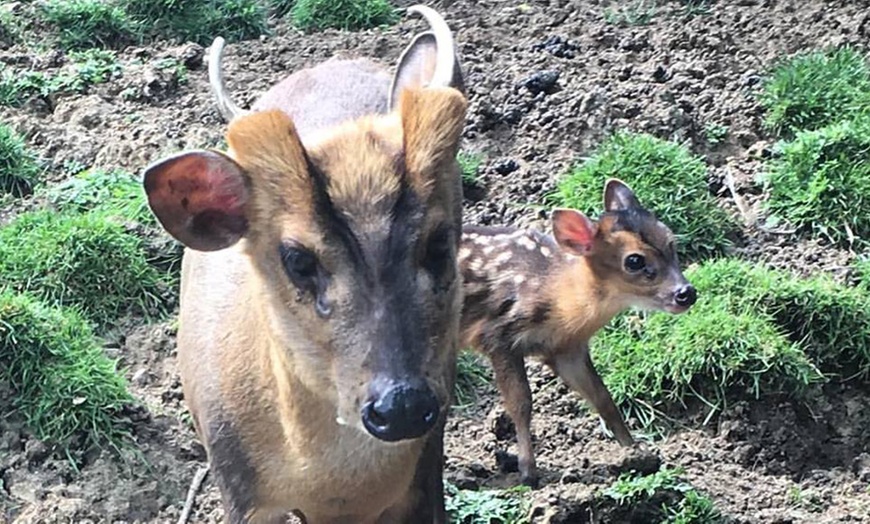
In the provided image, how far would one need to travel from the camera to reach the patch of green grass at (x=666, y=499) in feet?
19.8

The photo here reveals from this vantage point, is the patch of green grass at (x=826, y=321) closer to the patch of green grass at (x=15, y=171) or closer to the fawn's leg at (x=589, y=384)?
the fawn's leg at (x=589, y=384)

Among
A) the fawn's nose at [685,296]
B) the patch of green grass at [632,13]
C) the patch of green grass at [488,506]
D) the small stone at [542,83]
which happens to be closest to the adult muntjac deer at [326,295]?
the patch of green grass at [488,506]

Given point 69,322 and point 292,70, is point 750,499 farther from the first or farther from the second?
point 292,70

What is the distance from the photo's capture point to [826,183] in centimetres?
820

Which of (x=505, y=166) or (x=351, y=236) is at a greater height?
Answer: (x=351, y=236)

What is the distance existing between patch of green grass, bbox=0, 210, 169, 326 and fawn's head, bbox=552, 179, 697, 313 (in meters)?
1.95

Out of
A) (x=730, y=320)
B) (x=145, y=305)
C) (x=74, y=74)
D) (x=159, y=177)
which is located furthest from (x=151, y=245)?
(x=159, y=177)

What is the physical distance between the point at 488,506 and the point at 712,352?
1.45 metres

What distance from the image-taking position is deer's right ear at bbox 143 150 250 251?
4.22 m

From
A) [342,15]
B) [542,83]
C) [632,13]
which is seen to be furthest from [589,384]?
[342,15]

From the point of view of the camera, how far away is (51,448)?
6.39 meters

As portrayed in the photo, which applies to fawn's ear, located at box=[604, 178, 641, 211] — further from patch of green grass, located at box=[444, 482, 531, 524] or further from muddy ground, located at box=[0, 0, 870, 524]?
patch of green grass, located at box=[444, 482, 531, 524]

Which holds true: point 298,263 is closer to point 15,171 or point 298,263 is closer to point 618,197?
point 618,197

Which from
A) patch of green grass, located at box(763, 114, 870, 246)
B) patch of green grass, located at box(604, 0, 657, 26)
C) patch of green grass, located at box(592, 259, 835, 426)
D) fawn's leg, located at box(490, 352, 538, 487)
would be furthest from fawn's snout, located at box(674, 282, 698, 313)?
patch of green grass, located at box(604, 0, 657, 26)
